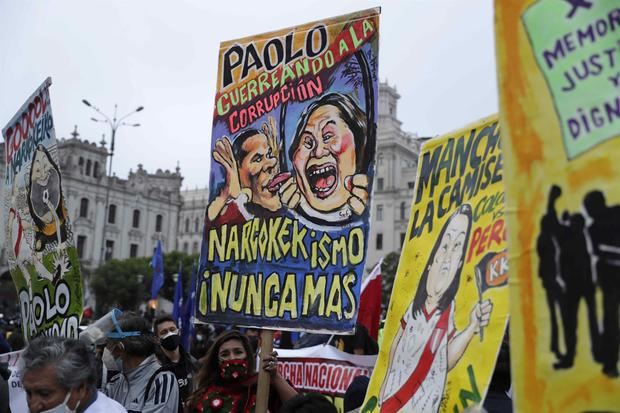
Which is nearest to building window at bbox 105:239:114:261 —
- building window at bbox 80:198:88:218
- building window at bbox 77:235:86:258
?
building window at bbox 77:235:86:258

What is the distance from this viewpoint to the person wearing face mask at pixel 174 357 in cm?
467

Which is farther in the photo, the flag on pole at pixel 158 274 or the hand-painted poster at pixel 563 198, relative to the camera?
the flag on pole at pixel 158 274

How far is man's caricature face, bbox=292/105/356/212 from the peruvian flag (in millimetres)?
3258

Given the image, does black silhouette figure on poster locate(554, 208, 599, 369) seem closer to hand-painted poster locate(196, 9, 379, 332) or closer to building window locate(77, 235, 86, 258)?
hand-painted poster locate(196, 9, 379, 332)

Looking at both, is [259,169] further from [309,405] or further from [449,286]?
[309,405]

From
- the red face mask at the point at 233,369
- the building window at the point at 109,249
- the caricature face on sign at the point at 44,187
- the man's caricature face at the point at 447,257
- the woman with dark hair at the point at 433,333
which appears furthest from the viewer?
the building window at the point at 109,249

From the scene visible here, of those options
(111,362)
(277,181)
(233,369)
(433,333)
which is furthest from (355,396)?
(111,362)

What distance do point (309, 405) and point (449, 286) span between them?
2.62 ft

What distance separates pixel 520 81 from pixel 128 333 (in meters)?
3.18

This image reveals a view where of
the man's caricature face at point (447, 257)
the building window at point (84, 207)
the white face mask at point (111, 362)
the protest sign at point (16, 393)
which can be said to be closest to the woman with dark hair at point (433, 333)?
the man's caricature face at point (447, 257)

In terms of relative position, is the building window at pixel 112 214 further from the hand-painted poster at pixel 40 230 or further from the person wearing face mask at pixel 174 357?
the person wearing face mask at pixel 174 357

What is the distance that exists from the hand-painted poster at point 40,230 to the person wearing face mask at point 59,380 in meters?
1.29

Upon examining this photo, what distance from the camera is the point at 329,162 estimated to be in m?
3.64

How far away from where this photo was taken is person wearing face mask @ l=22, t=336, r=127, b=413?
2.64m
